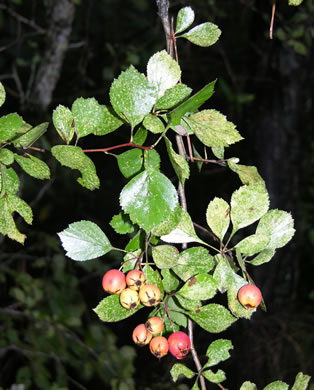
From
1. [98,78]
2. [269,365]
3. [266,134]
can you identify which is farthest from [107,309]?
[98,78]

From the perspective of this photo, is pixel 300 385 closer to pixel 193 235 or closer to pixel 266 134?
pixel 193 235

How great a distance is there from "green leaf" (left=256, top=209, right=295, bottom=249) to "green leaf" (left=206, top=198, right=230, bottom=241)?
0.13 feet

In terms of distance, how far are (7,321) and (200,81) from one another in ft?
5.85

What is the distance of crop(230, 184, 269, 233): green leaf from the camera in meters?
0.50

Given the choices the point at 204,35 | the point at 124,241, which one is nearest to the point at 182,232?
the point at 204,35

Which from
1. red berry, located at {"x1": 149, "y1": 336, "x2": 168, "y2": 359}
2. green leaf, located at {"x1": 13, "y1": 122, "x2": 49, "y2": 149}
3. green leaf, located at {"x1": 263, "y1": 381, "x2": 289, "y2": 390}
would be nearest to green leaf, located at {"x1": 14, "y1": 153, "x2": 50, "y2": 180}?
green leaf, located at {"x1": 13, "y1": 122, "x2": 49, "y2": 149}

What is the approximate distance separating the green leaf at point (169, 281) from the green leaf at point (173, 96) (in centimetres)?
19

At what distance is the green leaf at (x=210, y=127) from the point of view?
48 centimetres

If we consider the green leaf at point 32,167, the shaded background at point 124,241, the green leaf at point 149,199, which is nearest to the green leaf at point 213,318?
the green leaf at point 149,199

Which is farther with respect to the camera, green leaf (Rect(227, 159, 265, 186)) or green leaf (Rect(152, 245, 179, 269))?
green leaf (Rect(227, 159, 265, 186))

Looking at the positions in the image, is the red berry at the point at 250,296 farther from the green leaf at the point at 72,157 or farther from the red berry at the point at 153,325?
the green leaf at the point at 72,157

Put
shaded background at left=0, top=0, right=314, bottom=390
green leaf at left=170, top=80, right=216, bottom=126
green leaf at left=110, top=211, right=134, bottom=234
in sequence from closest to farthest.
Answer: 1. green leaf at left=170, top=80, right=216, bottom=126
2. green leaf at left=110, top=211, right=134, bottom=234
3. shaded background at left=0, top=0, right=314, bottom=390

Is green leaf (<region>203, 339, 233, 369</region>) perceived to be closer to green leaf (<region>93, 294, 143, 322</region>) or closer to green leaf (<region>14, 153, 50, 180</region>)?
green leaf (<region>93, 294, 143, 322</region>)

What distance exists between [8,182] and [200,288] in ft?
0.80
